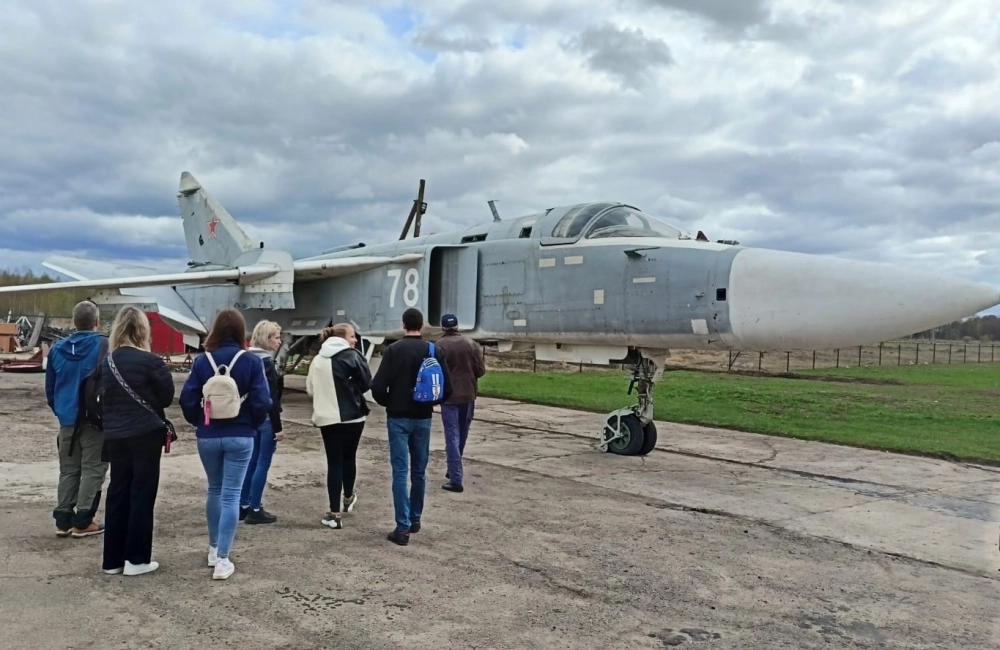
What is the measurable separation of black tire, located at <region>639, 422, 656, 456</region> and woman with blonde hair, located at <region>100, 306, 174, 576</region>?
6639mm

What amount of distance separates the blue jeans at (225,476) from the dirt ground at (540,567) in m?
0.26

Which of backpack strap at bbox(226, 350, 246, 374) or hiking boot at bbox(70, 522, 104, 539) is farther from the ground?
backpack strap at bbox(226, 350, 246, 374)

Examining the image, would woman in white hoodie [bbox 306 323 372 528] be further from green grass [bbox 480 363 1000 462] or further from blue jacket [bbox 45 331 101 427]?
green grass [bbox 480 363 1000 462]

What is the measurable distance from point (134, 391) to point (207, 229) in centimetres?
1441

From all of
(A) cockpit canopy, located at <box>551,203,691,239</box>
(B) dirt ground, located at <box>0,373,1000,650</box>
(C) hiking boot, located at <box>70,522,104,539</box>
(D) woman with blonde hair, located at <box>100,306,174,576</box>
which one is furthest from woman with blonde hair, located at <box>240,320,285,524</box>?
(A) cockpit canopy, located at <box>551,203,691,239</box>

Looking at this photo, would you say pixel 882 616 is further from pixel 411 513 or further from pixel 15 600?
pixel 15 600

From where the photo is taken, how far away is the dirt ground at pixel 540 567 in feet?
12.6

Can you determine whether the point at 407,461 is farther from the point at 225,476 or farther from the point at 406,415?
the point at 225,476

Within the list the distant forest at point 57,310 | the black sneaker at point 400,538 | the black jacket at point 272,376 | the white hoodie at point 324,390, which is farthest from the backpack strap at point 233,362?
the distant forest at point 57,310

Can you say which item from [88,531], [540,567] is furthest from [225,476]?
[540,567]

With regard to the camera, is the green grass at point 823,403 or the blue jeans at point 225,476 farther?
the green grass at point 823,403

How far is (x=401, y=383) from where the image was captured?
564 centimetres

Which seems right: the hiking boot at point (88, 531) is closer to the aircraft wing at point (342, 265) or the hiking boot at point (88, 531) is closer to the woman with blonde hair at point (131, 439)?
the woman with blonde hair at point (131, 439)

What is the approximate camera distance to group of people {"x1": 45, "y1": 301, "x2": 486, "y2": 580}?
14.8ft
